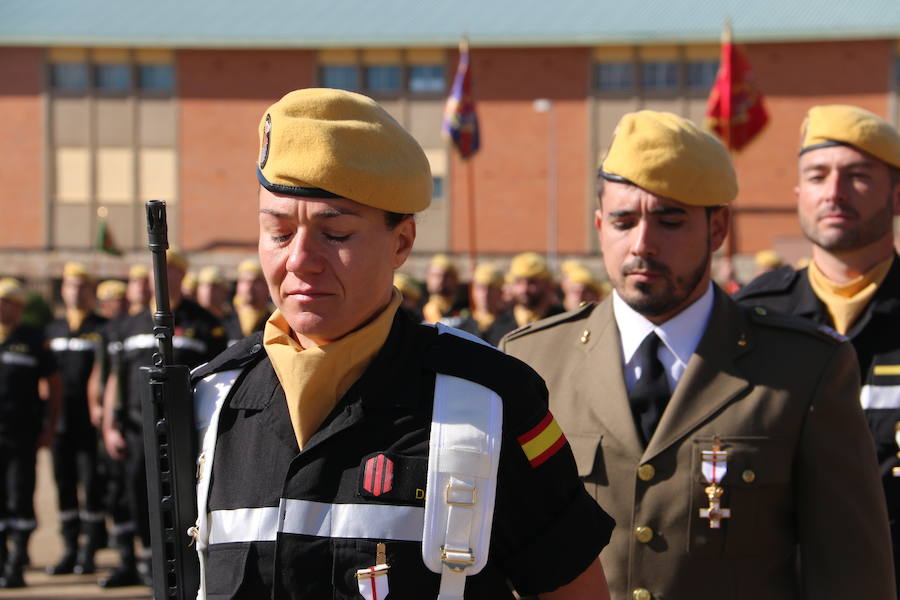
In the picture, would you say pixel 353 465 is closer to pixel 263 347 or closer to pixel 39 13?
pixel 263 347

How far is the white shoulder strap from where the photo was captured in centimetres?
227

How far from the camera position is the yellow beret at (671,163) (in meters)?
3.20

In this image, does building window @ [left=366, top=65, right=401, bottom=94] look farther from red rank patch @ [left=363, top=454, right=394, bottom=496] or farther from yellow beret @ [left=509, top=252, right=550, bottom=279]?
red rank patch @ [left=363, top=454, right=394, bottom=496]

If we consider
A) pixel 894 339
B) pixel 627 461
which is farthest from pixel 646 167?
pixel 894 339

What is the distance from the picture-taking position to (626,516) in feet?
10.4

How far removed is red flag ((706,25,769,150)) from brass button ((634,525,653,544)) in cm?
918

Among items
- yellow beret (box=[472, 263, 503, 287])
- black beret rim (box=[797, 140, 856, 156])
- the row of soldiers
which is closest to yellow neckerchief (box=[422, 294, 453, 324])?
yellow beret (box=[472, 263, 503, 287])

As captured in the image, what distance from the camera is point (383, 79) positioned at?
129 feet

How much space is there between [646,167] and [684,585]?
109 centimetres

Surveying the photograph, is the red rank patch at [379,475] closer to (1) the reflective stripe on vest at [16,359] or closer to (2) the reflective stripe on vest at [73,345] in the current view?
(1) the reflective stripe on vest at [16,359]

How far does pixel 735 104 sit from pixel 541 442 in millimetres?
10342

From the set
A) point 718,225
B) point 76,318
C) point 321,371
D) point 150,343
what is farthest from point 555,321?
point 76,318

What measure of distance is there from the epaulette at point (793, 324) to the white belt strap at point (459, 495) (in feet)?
4.45

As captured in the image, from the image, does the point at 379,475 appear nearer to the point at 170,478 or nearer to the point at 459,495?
the point at 459,495
